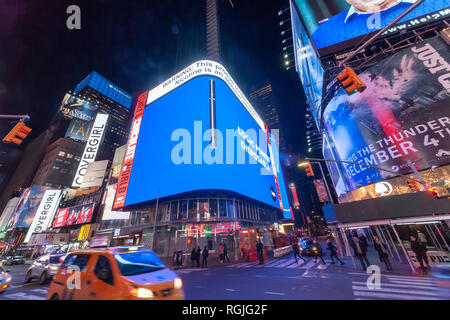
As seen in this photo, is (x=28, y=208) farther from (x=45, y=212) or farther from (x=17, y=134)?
(x=17, y=134)

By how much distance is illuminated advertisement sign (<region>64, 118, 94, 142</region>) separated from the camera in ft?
245

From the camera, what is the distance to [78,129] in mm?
75250

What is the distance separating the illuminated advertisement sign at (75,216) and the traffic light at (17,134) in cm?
3858

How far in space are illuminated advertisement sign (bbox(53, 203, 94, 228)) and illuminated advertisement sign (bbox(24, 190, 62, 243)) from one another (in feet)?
16.8

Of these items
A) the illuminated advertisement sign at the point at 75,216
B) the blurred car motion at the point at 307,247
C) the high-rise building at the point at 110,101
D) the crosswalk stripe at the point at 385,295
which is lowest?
the crosswalk stripe at the point at 385,295

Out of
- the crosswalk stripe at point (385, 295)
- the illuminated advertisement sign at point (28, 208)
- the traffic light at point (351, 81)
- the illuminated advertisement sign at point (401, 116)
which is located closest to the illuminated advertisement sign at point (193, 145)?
the illuminated advertisement sign at point (401, 116)

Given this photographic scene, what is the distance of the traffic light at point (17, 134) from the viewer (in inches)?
345

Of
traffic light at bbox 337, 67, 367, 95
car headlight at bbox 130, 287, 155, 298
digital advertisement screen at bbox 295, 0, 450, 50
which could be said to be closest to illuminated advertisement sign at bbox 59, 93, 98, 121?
digital advertisement screen at bbox 295, 0, 450, 50

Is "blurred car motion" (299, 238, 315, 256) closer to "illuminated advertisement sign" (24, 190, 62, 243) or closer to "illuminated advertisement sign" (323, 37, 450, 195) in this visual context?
"illuminated advertisement sign" (323, 37, 450, 195)

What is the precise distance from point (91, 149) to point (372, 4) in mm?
66441

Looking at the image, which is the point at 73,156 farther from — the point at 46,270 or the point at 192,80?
the point at 46,270

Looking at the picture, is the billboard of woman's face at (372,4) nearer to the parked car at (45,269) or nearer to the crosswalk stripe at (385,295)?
the crosswalk stripe at (385,295)

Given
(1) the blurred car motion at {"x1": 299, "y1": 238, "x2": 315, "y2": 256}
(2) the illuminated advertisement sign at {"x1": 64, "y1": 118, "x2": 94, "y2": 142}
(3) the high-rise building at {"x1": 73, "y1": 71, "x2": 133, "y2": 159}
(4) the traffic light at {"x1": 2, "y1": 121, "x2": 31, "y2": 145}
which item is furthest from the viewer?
(3) the high-rise building at {"x1": 73, "y1": 71, "x2": 133, "y2": 159}

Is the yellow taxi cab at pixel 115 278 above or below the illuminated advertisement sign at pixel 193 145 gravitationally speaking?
below
